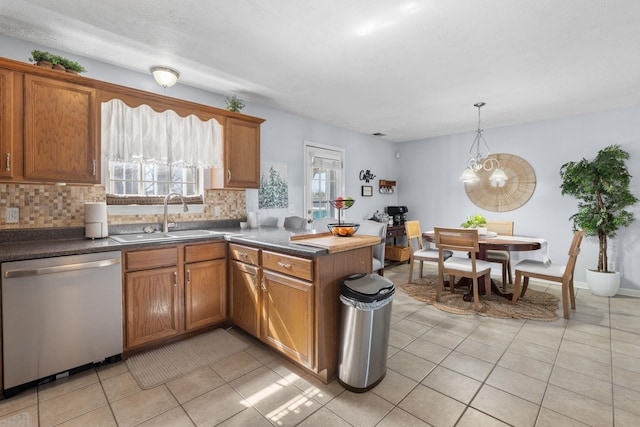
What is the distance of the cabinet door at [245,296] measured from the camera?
250cm

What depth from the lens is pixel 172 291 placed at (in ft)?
8.36

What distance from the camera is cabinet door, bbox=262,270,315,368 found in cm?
205

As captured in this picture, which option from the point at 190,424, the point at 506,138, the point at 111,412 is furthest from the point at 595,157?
the point at 111,412

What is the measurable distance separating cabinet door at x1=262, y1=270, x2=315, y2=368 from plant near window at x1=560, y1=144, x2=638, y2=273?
420 centimetres

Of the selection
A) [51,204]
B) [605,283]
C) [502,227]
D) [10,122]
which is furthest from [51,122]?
[605,283]

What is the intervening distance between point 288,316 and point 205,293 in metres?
0.97

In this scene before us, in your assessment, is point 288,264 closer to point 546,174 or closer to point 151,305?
point 151,305

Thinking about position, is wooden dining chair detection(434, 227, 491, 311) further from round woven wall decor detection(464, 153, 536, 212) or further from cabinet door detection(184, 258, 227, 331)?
cabinet door detection(184, 258, 227, 331)

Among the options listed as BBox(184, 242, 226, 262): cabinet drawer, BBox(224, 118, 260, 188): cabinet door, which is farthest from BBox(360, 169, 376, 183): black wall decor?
BBox(184, 242, 226, 262): cabinet drawer

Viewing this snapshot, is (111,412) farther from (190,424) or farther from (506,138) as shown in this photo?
(506,138)

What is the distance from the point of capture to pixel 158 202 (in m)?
3.14

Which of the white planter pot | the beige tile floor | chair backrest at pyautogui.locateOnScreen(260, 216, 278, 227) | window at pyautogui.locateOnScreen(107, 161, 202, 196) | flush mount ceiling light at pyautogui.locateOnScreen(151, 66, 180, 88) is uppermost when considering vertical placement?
flush mount ceiling light at pyautogui.locateOnScreen(151, 66, 180, 88)

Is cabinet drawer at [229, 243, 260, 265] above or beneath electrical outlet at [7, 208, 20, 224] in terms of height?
beneath

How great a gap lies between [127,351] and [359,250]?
6.53 ft
